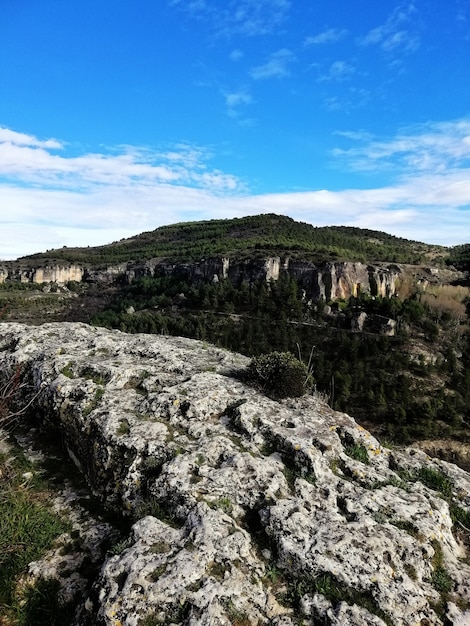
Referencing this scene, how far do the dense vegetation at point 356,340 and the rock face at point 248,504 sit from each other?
107 feet

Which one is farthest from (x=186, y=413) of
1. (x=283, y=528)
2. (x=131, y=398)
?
(x=283, y=528)

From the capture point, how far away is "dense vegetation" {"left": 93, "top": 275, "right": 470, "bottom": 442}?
51.4 m

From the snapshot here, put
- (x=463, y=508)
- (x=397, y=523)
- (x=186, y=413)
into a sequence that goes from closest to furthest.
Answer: (x=397, y=523)
(x=463, y=508)
(x=186, y=413)

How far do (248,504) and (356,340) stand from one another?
2585 inches

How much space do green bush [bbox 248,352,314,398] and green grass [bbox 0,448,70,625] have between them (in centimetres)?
534

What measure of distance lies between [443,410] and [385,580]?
5255 centimetres

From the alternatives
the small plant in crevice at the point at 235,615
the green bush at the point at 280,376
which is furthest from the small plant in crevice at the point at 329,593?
the green bush at the point at 280,376

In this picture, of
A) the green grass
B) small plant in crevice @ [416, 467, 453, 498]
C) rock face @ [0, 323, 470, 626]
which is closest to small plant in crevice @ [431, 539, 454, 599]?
rock face @ [0, 323, 470, 626]

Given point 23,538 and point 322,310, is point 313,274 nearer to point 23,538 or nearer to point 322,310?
point 322,310

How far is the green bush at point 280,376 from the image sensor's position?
396 inches

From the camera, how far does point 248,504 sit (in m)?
6.54

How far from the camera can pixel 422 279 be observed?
356 ft

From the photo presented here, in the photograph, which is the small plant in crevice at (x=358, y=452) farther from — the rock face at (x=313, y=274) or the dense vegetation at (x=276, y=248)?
the dense vegetation at (x=276, y=248)

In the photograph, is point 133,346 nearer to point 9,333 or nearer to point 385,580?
point 9,333
